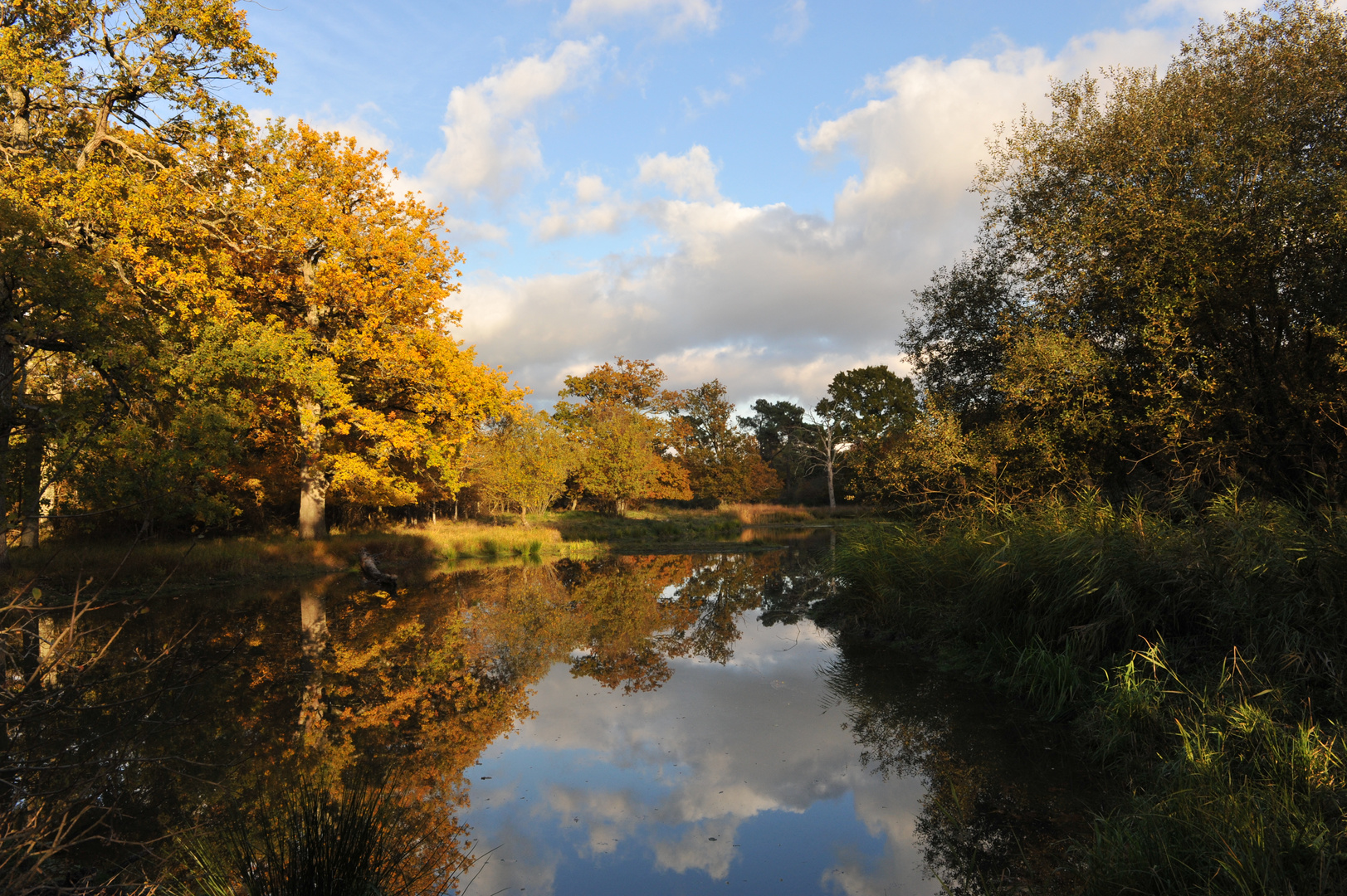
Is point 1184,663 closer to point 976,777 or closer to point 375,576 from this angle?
point 976,777

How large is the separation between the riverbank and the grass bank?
5789 mm

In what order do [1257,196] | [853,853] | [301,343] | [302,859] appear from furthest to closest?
[301,343] < [1257,196] < [853,853] < [302,859]

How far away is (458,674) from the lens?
898cm

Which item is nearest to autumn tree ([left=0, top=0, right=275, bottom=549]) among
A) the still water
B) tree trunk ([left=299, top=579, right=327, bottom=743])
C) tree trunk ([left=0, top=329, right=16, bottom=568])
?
tree trunk ([left=0, top=329, right=16, bottom=568])

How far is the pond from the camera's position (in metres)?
4.49

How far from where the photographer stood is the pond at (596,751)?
449cm

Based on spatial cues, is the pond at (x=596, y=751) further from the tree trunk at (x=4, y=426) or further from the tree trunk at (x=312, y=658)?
the tree trunk at (x=4, y=426)

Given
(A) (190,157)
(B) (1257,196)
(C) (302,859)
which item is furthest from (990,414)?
(A) (190,157)

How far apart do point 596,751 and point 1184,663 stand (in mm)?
5471

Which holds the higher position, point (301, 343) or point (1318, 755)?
point (301, 343)

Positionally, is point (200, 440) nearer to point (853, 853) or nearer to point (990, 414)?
point (853, 853)

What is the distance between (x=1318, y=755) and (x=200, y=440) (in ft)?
59.7

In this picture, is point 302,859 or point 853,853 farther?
point 853,853

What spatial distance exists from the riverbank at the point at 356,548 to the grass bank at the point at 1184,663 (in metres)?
5.79
